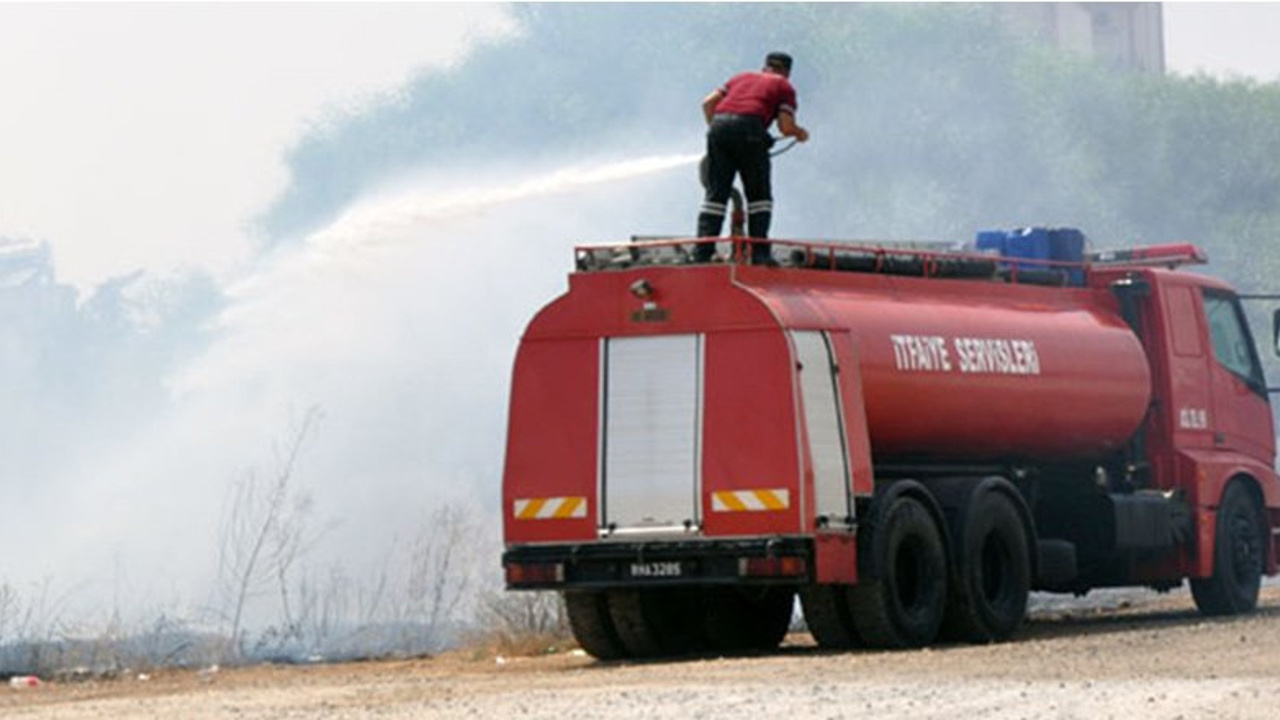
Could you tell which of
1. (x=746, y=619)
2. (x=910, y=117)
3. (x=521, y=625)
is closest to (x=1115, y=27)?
(x=910, y=117)

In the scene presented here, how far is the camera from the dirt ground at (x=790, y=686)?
1617cm

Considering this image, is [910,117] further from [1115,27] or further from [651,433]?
[1115,27]

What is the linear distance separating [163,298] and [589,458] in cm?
2560

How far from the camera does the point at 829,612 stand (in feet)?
72.9

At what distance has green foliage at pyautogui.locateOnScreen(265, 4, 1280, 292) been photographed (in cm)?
5941

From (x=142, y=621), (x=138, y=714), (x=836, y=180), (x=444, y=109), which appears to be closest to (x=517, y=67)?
(x=444, y=109)

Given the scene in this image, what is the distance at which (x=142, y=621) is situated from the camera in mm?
29547

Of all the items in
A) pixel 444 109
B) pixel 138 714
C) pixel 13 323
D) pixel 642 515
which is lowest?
pixel 138 714

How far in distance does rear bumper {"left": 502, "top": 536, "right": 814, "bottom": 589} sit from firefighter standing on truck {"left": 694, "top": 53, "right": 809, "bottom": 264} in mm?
2602

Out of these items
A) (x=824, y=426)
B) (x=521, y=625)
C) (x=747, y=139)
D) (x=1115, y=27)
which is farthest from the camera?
(x=1115, y=27)

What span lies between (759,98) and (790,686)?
6.50 metres

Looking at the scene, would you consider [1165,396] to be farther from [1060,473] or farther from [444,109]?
[444,109]

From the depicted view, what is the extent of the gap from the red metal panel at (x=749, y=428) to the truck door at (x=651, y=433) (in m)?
0.12

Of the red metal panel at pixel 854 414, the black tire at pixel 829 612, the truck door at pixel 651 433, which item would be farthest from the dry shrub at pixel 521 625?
the red metal panel at pixel 854 414
